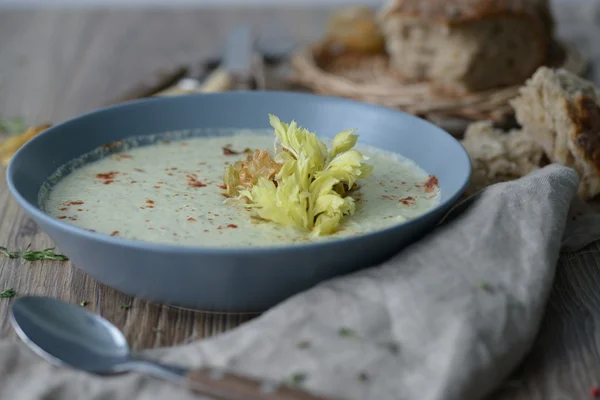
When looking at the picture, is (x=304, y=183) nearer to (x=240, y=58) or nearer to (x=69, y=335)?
(x=69, y=335)

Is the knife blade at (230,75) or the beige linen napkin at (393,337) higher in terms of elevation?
the beige linen napkin at (393,337)

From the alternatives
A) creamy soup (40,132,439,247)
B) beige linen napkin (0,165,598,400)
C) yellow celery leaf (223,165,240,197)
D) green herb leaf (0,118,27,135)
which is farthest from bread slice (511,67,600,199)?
green herb leaf (0,118,27,135)

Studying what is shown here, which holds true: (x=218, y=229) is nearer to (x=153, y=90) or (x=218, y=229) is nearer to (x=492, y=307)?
(x=492, y=307)

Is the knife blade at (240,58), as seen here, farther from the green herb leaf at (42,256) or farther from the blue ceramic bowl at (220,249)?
the green herb leaf at (42,256)

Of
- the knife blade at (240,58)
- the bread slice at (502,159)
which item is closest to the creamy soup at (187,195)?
the bread slice at (502,159)

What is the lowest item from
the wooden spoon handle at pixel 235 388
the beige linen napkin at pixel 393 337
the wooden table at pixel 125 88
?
the wooden table at pixel 125 88

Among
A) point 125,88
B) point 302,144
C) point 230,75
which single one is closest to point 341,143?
point 302,144

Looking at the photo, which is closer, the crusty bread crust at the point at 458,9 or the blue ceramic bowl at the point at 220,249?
the blue ceramic bowl at the point at 220,249
